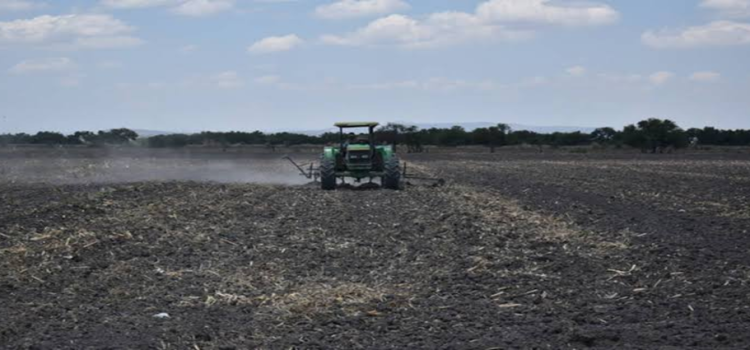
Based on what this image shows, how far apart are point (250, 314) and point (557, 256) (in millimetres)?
4831

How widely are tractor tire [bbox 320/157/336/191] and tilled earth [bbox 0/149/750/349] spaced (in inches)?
236

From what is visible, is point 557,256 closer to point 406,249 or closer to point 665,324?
point 406,249

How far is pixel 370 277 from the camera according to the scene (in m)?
Answer: 11.1

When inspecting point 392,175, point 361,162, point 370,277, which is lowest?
point 370,277

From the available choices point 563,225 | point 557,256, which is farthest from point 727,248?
point 563,225

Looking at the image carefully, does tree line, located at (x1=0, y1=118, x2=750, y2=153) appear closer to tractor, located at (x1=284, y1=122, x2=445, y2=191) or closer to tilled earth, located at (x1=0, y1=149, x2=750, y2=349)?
tractor, located at (x1=284, y1=122, x2=445, y2=191)

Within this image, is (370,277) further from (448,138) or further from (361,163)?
(448,138)

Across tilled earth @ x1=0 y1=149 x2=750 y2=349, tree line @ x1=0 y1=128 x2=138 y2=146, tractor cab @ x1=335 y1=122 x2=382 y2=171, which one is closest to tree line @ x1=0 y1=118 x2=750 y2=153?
tree line @ x1=0 y1=128 x2=138 y2=146

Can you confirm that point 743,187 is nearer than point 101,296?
No

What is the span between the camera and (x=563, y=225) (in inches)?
651

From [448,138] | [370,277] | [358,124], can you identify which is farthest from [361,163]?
[448,138]

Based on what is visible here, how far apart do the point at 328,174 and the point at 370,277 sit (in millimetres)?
15266

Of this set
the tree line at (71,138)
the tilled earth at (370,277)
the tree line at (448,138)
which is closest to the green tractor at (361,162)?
the tilled earth at (370,277)

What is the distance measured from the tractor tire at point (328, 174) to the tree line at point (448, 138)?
5884 cm
